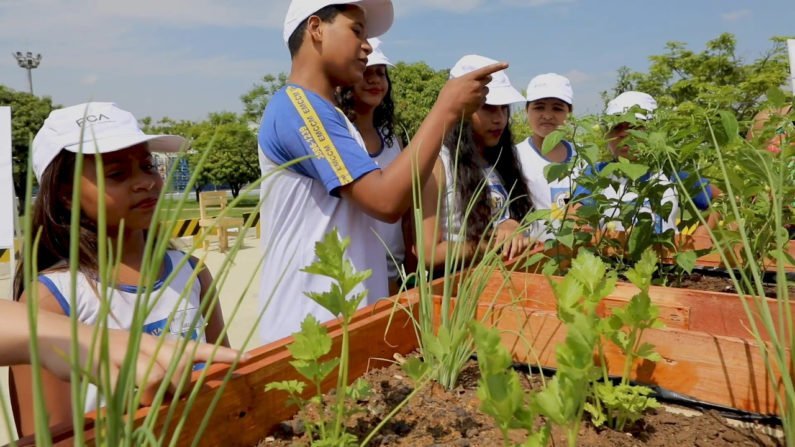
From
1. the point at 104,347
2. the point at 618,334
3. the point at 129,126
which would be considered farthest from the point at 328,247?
the point at 129,126

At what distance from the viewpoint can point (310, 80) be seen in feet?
4.95

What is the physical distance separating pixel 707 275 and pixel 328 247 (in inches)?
62.2

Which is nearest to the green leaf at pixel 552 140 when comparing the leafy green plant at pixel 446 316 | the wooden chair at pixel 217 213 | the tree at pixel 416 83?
the leafy green plant at pixel 446 316

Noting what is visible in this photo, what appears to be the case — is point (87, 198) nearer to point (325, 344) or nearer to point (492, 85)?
point (325, 344)

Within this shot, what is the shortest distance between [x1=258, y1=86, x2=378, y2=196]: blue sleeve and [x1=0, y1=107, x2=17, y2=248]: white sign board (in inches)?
30.6

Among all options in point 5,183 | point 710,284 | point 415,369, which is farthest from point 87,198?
point 710,284

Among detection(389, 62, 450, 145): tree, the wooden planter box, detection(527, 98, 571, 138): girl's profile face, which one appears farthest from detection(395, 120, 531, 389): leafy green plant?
detection(389, 62, 450, 145): tree

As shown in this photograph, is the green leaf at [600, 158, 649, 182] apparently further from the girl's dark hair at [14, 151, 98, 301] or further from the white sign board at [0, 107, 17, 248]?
the white sign board at [0, 107, 17, 248]

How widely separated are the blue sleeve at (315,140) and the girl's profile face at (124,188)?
0.31 m

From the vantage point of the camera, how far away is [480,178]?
2.06m

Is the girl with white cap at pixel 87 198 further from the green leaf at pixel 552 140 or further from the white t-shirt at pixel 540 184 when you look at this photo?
the white t-shirt at pixel 540 184

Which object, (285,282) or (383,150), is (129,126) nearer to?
(285,282)

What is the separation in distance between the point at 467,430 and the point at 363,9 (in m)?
1.09

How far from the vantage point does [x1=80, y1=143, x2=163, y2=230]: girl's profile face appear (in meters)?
1.18
